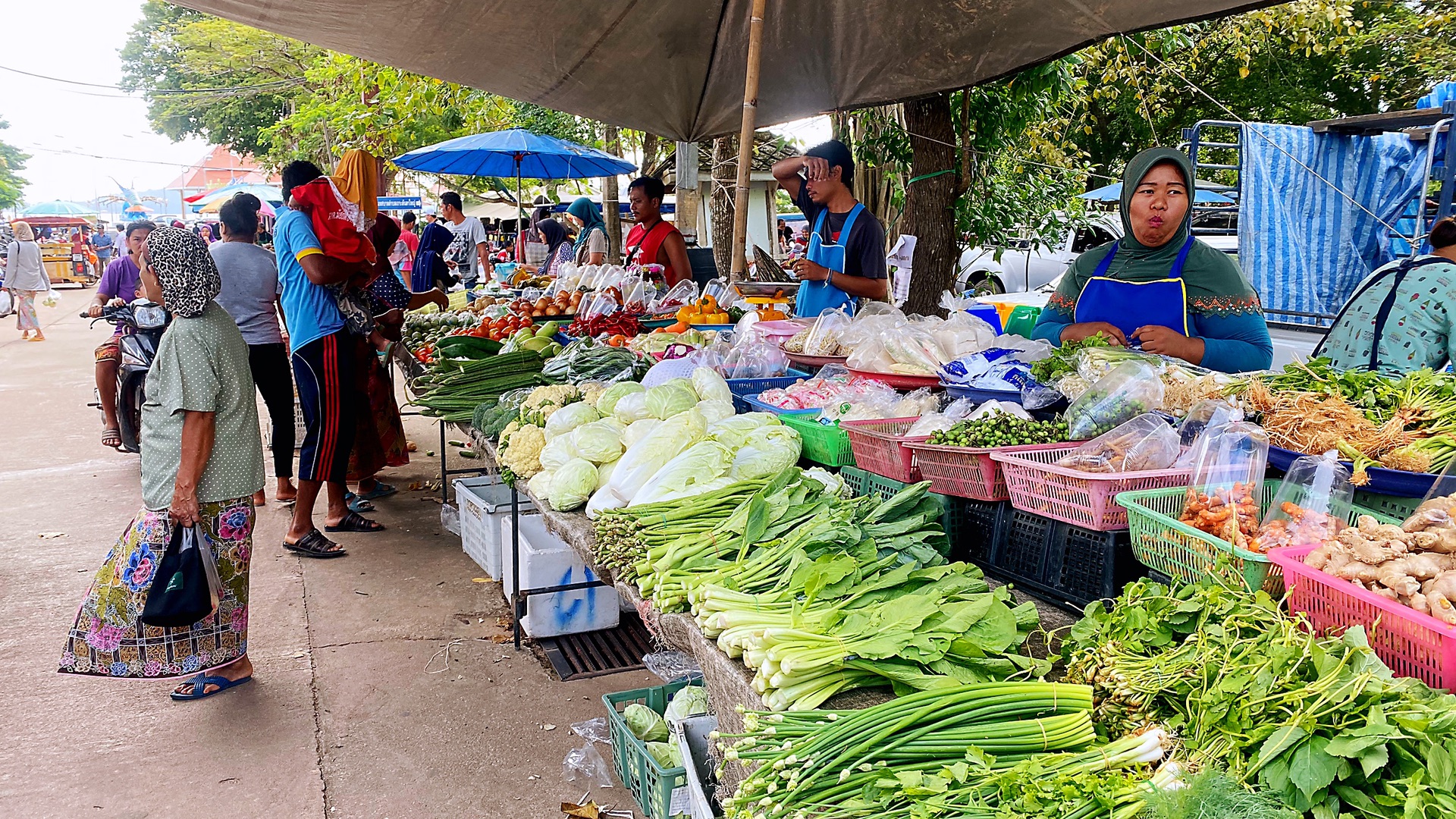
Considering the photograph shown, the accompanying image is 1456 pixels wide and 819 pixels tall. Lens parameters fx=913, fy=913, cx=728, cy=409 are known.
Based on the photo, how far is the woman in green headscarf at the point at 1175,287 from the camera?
10.7 feet

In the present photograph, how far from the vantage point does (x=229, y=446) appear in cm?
379

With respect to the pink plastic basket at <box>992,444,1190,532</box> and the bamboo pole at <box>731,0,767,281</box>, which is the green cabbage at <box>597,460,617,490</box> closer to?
the pink plastic basket at <box>992,444,1190,532</box>

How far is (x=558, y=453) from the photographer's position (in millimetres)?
3475

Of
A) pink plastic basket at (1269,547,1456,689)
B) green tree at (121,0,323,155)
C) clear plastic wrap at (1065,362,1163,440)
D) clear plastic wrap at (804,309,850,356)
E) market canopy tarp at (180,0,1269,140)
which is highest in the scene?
green tree at (121,0,323,155)

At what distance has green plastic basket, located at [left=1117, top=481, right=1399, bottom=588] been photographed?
1760 mm

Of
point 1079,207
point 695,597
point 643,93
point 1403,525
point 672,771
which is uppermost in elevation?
point 643,93

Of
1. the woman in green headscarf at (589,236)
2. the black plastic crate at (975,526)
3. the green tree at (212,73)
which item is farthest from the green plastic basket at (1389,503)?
the green tree at (212,73)

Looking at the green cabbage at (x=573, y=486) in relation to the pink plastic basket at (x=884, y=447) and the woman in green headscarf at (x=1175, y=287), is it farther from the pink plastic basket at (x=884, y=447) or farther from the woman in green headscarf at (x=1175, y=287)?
the woman in green headscarf at (x=1175, y=287)

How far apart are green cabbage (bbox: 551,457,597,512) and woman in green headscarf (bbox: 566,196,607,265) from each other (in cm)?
607

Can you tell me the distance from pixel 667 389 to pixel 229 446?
1845 mm

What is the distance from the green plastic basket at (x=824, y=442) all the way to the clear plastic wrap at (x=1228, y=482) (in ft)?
3.74

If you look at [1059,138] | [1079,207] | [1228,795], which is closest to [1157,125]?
[1059,138]

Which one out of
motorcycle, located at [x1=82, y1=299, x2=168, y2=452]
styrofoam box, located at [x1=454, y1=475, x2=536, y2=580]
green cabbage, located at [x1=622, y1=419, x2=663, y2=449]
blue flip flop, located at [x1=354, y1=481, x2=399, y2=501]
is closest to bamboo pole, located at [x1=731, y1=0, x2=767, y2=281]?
green cabbage, located at [x1=622, y1=419, x2=663, y2=449]

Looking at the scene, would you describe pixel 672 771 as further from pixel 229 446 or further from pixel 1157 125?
pixel 1157 125
